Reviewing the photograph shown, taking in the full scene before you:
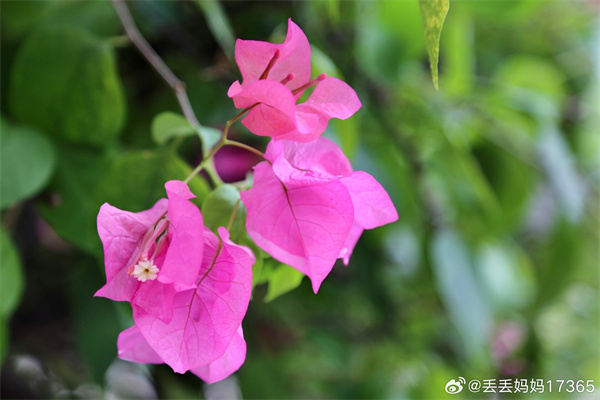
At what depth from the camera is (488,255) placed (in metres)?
0.55

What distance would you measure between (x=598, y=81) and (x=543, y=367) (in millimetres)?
345

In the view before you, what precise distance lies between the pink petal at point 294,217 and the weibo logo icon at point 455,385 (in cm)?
42

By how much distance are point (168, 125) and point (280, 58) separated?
0.09 meters

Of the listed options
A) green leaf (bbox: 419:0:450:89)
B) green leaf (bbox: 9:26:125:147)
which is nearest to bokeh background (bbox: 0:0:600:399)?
green leaf (bbox: 9:26:125:147)

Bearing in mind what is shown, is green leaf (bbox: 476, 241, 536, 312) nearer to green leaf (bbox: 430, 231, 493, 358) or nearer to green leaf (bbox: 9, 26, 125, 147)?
green leaf (bbox: 430, 231, 493, 358)

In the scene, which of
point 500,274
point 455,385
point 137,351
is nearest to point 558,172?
point 500,274

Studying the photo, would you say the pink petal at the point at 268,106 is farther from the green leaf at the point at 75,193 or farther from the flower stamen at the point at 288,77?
the green leaf at the point at 75,193

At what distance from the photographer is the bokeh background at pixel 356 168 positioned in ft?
0.93

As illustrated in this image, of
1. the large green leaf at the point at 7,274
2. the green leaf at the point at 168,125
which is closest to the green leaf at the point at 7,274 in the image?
the large green leaf at the point at 7,274

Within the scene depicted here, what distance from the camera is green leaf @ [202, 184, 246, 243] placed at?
6.2 inches

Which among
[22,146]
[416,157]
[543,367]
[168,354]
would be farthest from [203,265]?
[543,367]

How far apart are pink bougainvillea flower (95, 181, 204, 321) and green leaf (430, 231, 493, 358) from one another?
0.32m

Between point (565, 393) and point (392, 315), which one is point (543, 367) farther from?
point (392, 315)

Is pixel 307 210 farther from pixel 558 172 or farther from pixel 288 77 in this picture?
pixel 558 172
